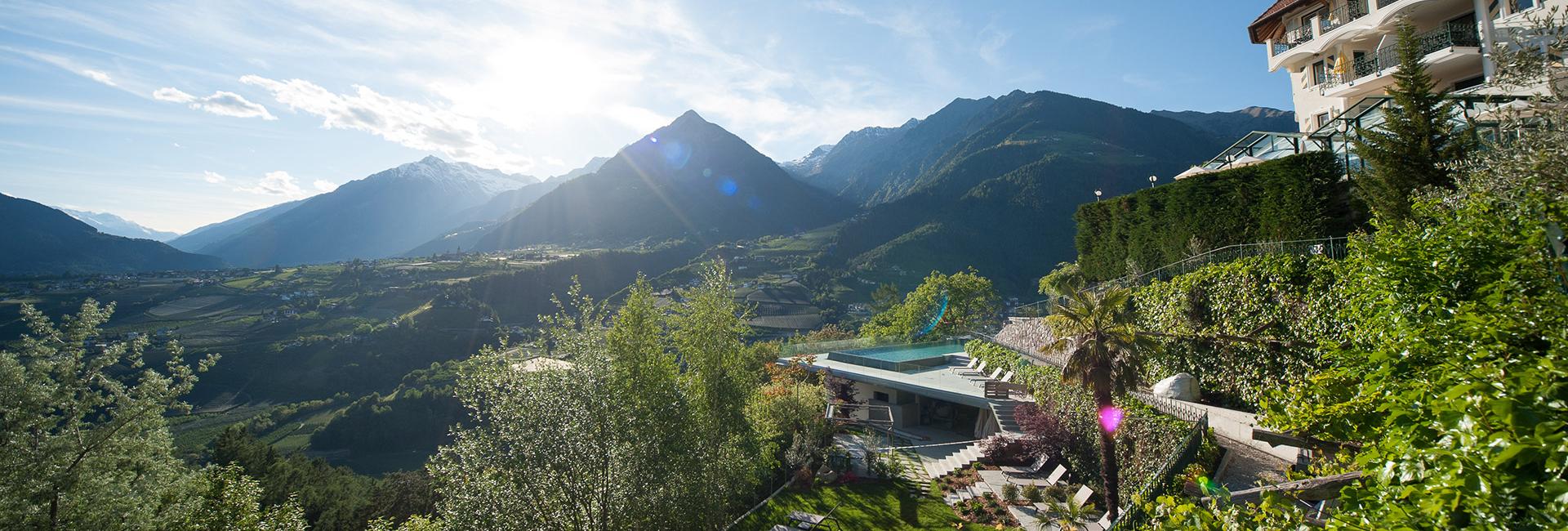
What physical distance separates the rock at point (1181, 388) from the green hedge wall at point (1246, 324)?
31 centimetres

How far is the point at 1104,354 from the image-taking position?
41.0ft

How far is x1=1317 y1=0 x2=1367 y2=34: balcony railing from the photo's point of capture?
21688 mm

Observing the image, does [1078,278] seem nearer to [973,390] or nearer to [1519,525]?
[973,390]

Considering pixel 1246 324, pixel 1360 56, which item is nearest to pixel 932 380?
pixel 1246 324

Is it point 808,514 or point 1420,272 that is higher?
point 1420,272

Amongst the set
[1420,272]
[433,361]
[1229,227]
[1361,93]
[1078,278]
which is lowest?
[433,361]

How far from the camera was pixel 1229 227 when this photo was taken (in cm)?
1980

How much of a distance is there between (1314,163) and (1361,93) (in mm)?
9474

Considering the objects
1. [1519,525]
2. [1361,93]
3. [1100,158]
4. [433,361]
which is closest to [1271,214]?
[1361,93]

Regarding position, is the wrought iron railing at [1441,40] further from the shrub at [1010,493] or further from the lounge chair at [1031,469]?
the shrub at [1010,493]

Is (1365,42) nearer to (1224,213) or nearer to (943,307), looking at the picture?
(1224,213)

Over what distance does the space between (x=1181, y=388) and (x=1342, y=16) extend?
18681mm

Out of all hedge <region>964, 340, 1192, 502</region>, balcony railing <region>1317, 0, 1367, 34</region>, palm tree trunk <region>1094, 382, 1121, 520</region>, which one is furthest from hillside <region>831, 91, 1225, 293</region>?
palm tree trunk <region>1094, 382, 1121, 520</region>

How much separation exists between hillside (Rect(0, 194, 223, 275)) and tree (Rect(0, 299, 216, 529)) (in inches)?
7877
